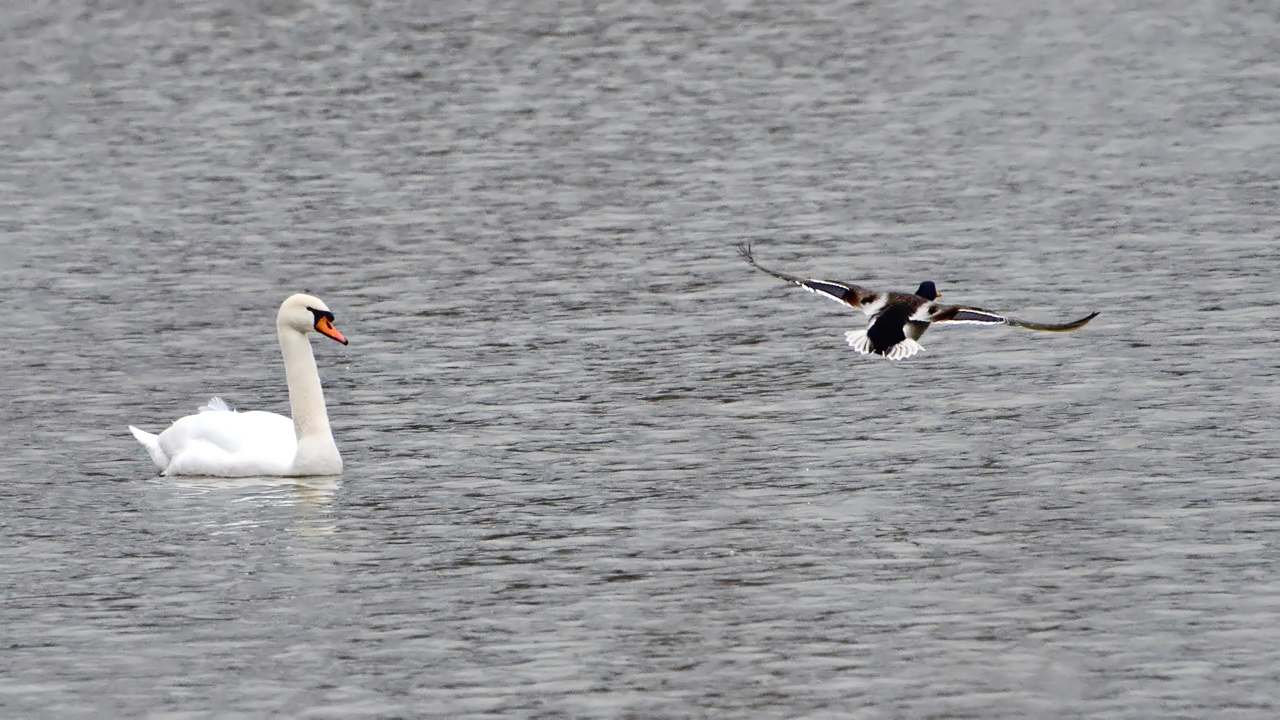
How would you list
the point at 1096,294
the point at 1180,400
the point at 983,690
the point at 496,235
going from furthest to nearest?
the point at 496,235 → the point at 1096,294 → the point at 1180,400 → the point at 983,690

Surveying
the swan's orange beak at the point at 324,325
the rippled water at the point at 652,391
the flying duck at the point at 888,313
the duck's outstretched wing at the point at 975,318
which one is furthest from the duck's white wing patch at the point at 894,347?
the swan's orange beak at the point at 324,325

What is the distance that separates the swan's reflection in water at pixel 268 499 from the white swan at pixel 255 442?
9 centimetres

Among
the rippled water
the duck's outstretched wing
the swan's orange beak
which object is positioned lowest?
the rippled water

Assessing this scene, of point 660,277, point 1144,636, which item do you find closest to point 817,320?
point 660,277

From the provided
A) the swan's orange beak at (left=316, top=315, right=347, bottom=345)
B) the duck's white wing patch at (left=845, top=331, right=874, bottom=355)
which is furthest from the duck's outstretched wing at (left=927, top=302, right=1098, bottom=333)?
the swan's orange beak at (left=316, top=315, right=347, bottom=345)

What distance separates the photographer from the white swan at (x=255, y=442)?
17.1 metres

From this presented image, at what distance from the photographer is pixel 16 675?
40.8 ft

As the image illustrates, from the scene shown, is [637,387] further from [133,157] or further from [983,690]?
[133,157]

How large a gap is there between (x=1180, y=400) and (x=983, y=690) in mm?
6784

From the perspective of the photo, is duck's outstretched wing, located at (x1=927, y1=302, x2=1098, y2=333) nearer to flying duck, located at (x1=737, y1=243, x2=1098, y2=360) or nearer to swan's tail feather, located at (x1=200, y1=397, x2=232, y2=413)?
flying duck, located at (x1=737, y1=243, x2=1098, y2=360)

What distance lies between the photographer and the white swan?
56.1ft

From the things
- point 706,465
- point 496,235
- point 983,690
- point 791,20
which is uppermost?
point 983,690

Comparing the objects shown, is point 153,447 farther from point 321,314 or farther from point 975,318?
point 975,318

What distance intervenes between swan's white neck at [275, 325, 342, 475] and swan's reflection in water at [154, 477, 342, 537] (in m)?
0.11
